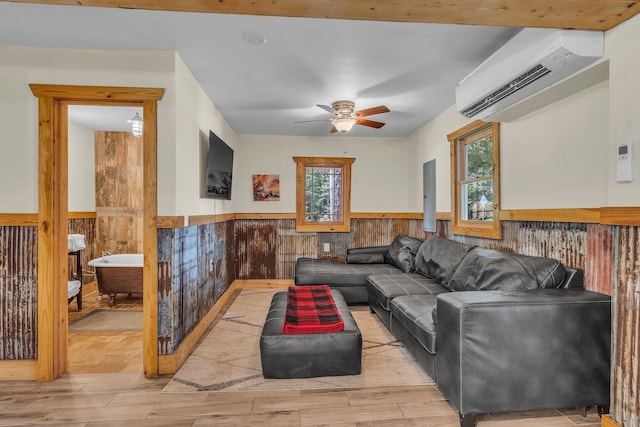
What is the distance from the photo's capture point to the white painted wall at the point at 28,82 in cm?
253

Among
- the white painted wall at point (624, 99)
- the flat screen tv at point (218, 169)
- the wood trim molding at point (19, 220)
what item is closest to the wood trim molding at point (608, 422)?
Result: the white painted wall at point (624, 99)

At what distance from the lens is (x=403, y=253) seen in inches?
177

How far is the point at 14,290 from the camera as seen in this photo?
254cm

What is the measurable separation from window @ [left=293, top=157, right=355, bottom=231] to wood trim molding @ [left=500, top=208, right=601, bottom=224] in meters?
2.89

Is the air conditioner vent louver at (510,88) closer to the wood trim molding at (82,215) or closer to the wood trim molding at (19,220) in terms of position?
the wood trim molding at (19,220)

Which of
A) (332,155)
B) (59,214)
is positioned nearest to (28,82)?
(59,214)

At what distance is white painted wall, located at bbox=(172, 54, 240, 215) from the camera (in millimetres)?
2727

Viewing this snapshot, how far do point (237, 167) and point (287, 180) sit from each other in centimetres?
85

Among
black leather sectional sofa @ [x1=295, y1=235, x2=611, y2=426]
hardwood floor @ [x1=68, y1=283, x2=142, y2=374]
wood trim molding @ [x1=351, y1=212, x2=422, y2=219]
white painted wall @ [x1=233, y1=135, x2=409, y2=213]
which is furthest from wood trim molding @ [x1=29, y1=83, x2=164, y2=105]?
wood trim molding @ [x1=351, y1=212, x2=422, y2=219]

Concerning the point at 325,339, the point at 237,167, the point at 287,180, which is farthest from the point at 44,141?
the point at 287,180

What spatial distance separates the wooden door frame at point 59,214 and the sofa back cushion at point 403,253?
2976 mm

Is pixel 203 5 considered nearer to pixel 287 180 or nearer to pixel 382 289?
pixel 382 289

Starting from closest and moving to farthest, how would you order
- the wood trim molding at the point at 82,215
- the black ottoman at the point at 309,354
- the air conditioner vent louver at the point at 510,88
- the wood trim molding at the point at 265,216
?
the air conditioner vent louver at the point at 510,88
the black ottoman at the point at 309,354
the wood trim molding at the point at 82,215
the wood trim molding at the point at 265,216

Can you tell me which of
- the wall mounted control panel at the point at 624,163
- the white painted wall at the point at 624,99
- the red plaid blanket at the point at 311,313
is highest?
the white painted wall at the point at 624,99
